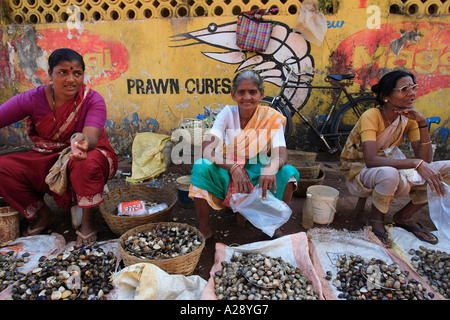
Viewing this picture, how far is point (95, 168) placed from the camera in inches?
89.7

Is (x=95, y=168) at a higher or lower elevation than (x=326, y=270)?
higher

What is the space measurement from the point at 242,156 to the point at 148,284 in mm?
1359

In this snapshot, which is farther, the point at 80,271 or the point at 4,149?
the point at 4,149

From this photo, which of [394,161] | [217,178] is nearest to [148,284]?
[217,178]

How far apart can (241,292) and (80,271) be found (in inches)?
43.0

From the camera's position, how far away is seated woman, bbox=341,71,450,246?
2.32m

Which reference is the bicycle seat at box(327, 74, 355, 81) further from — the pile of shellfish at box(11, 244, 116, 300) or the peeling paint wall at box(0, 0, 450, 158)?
the pile of shellfish at box(11, 244, 116, 300)

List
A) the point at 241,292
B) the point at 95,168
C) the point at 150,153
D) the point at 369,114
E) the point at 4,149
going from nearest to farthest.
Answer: the point at 241,292
the point at 95,168
the point at 369,114
the point at 150,153
the point at 4,149

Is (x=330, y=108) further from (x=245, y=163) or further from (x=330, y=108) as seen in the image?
(x=245, y=163)

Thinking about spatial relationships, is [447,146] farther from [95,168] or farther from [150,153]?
[95,168]

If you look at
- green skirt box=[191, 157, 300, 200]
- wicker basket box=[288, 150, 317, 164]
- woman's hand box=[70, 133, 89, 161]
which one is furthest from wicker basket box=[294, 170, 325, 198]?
woman's hand box=[70, 133, 89, 161]

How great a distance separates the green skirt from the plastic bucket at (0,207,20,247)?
Result: 156 centimetres

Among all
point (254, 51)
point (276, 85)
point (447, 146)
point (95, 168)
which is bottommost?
point (447, 146)
